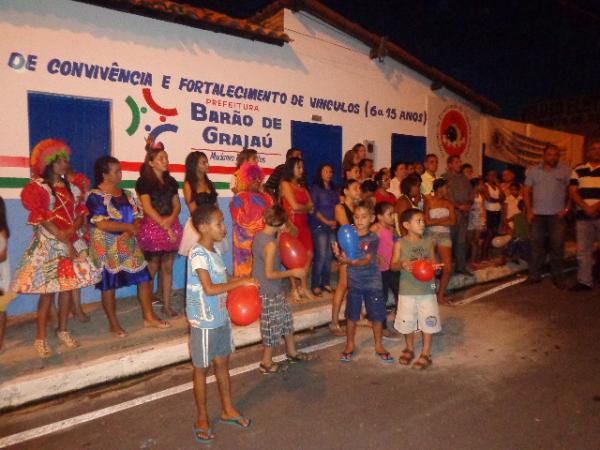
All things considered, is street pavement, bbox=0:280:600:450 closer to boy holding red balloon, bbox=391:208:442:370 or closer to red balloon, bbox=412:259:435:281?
boy holding red balloon, bbox=391:208:442:370

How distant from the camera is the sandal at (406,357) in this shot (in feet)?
15.3

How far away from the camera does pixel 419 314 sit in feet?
15.3

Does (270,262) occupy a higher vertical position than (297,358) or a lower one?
higher

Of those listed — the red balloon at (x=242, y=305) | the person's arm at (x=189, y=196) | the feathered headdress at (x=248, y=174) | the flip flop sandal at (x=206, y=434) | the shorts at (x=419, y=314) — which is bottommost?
the flip flop sandal at (x=206, y=434)

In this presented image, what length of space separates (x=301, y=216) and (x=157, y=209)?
1893mm

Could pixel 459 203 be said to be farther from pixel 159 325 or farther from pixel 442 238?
pixel 159 325

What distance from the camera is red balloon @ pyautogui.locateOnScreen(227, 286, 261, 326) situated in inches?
137

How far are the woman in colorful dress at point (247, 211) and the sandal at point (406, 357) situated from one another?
202 cm

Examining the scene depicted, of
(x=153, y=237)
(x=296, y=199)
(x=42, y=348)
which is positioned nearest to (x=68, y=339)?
(x=42, y=348)

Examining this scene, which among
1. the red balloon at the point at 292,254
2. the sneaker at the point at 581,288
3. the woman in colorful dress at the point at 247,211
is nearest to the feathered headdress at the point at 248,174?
the woman in colorful dress at the point at 247,211

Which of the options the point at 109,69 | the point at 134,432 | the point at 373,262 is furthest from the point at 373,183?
the point at 134,432

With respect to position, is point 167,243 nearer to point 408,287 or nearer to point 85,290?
point 85,290

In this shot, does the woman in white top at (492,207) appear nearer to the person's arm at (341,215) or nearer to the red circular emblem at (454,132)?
the red circular emblem at (454,132)

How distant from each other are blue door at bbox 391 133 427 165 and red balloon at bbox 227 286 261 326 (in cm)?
761
